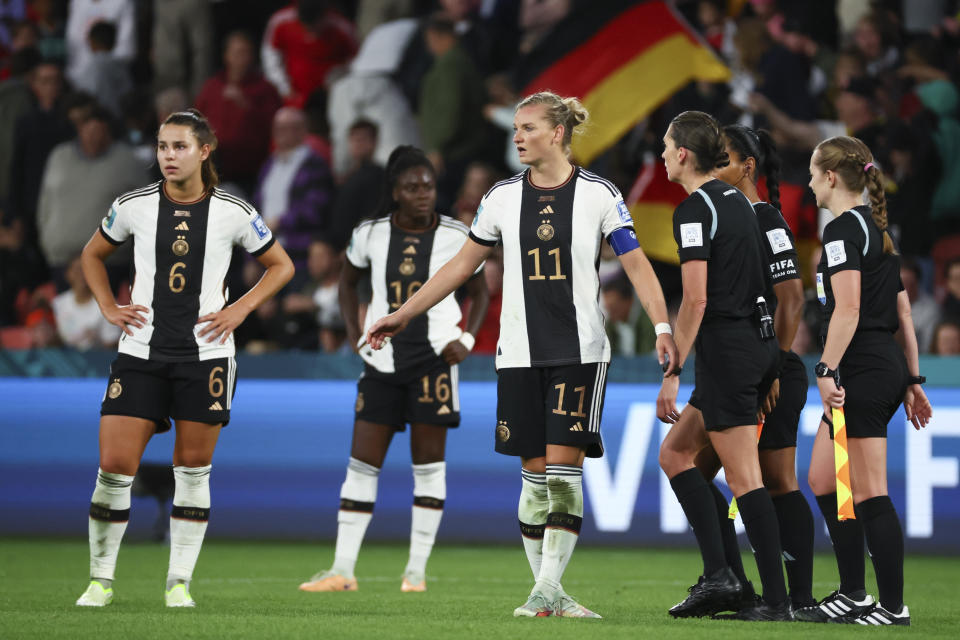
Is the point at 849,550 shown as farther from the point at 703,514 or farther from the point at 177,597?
the point at 177,597

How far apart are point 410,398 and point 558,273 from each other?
2.32m

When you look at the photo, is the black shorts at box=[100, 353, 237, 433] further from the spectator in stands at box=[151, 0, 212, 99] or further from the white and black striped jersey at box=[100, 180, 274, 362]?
the spectator in stands at box=[151, 0, 212, 99]

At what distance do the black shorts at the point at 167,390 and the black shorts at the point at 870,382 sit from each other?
289 cm

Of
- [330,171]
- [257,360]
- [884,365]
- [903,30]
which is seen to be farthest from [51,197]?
[884,365]

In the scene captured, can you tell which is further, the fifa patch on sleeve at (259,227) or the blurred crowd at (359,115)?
the blurred crowd at (359,115)

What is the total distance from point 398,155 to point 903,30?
23.1 ft

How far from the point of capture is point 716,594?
6.28 meters

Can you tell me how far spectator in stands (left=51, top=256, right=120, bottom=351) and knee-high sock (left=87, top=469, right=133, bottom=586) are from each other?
5.59 meters

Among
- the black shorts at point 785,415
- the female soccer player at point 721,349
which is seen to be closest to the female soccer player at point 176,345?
the female soccer player at point 721,349

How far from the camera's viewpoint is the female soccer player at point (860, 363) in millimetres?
6176


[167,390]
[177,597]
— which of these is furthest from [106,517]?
[167,390]

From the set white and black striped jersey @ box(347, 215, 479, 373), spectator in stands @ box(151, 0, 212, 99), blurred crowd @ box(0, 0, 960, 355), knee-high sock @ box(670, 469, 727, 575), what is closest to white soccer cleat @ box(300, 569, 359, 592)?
white and black striped jersey @ box(347, 215, 479, 373)

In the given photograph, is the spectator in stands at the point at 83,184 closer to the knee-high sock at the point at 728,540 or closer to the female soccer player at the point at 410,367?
the female soccer player at the point at 410,367

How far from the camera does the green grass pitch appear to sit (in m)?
5.80
